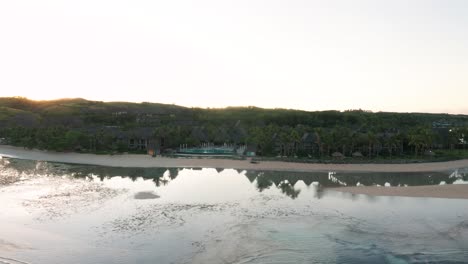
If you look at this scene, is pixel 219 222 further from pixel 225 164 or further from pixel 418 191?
pixel 225 164

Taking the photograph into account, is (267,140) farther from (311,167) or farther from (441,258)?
(441,258)

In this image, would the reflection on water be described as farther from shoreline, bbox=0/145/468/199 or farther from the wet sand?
the wet sand

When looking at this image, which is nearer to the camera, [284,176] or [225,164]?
[284,176]

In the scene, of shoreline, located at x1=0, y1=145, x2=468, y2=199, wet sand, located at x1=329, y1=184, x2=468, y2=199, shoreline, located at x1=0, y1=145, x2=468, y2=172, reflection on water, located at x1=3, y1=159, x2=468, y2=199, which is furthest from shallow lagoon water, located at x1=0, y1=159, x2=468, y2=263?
shoreline, located at x1=0, y1=145, x2=468, y2=172

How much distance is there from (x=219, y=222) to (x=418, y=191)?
17847 mm

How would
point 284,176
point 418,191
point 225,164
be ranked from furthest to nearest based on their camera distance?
point 225,164 → point 284,176 → point 418,191

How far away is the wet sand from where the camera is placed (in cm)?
2969

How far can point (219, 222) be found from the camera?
21719mm

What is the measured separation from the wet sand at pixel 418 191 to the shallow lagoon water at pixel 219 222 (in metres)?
1.71

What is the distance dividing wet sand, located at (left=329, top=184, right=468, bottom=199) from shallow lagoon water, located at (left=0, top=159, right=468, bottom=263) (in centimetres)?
171

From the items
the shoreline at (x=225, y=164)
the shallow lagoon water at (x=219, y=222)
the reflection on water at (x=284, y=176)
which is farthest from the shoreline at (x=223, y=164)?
the shallow lagoon water at (x=219, y=222)

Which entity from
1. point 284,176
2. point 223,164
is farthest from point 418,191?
point 223,164

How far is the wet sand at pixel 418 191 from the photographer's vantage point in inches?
1169

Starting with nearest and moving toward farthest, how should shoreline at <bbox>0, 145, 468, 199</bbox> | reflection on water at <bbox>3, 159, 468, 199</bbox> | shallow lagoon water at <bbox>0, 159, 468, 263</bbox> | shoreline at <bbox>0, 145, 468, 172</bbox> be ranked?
shallow lagoon water at <bbox>0, 159, 468, 263</bbox> → reflection on water at <bbox>3, 159, 468, 199</bbox> → shoreline at <bbox>0, 145, 468, 199</bbox> → shoreline at <bbox>0, 145, 468, 172</bbox>
